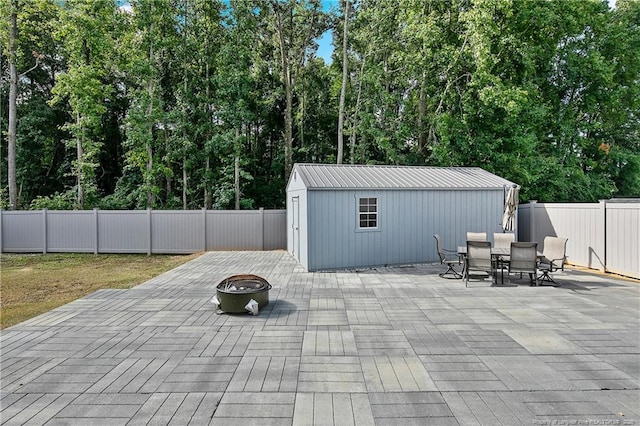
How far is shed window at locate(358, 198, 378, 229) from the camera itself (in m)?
9.10

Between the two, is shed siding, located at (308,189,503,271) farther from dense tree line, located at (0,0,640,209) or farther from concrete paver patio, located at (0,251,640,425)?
dense tree line, located at (0,0,640,209)

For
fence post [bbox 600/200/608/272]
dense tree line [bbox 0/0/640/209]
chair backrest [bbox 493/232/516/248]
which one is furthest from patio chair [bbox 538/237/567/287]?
dense tree line [bbox 0/0/640/209]

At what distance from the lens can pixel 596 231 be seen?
8602mm

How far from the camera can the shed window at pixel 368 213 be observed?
29.8 ft

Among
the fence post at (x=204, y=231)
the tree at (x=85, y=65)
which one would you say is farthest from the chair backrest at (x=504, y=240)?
the tree at (x=85, y=65)

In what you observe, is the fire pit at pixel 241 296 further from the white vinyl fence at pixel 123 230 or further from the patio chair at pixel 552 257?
the white vinyl fence at pixel 123 230

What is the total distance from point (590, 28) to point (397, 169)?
12815 millimetres

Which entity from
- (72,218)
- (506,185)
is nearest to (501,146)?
(506,185)

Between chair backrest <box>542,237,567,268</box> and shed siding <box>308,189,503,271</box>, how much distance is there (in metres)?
2.49

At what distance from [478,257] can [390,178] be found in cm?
353

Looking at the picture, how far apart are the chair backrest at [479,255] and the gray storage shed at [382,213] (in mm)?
2430

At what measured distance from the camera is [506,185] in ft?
33.4

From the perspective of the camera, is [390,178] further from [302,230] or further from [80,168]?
[80,168]

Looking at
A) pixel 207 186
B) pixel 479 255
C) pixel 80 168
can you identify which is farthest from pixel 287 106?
pixel 479 255
